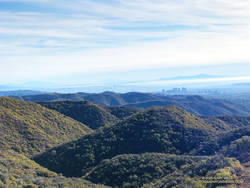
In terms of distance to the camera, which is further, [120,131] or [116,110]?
[116,110]

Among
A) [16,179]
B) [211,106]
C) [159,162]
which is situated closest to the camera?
[16,179]

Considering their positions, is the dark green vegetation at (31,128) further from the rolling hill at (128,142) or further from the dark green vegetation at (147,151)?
the rolling hill at (128,142)

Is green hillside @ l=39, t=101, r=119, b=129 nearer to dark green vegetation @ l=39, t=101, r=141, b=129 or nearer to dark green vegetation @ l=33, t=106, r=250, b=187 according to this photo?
dark green vegetation @ l=39, t=101, r=141, b=129

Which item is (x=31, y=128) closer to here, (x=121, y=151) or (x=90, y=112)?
(x=121, y=151)

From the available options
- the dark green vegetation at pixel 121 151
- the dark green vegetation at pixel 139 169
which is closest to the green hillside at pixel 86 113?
the dark green vegetation at pixel 121 151

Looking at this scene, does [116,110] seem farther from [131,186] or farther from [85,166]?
[131,186]

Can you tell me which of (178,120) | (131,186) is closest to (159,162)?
(131,186)

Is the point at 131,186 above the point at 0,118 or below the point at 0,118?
below
